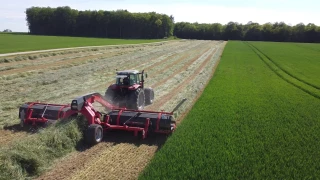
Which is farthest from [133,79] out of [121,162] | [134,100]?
[121,162]

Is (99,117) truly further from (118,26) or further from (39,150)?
(118,26)

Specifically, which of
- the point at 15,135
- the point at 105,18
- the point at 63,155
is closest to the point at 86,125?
the point at 63,155

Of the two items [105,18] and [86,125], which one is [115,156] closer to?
[86,125]

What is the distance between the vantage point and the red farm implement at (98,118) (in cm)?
1030

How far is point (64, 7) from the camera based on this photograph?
12006cm

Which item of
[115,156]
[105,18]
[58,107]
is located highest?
[105,18]

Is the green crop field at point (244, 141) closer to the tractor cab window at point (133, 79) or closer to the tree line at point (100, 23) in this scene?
the tractor cab window at point (133, 79)

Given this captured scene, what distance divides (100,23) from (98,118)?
368 feet

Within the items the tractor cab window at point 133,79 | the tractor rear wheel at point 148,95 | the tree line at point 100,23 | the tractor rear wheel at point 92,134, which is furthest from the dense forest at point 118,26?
the tractor rear wheel at point 92,134

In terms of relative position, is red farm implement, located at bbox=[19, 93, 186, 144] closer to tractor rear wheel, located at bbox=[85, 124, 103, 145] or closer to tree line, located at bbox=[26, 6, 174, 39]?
tractor rear wheel, located at bbox=[85, 124, 103, 145]

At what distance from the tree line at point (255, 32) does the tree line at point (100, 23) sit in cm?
2201

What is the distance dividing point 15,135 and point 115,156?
13.6 ft

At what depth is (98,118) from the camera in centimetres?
1085

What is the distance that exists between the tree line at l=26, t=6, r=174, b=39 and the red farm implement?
108879 millimetres
